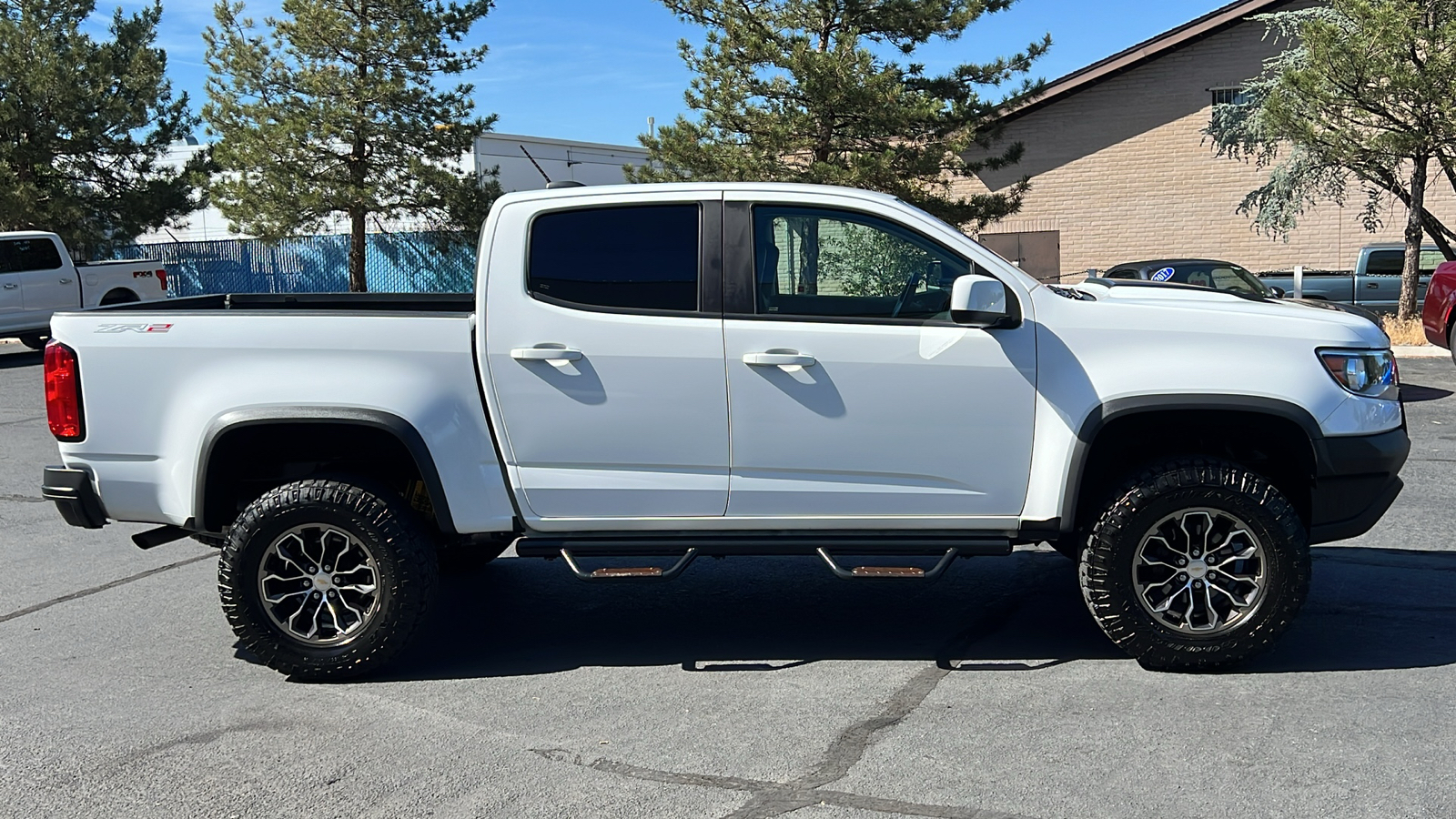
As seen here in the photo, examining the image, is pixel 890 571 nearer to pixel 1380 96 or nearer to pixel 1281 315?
pixel 1281 315

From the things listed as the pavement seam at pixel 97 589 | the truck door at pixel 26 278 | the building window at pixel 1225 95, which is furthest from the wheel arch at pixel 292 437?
the building window at pixel 1225 95

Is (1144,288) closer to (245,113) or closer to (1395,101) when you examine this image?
(1395,101)

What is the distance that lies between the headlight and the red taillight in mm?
4920

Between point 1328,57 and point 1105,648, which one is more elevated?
point 1328,57

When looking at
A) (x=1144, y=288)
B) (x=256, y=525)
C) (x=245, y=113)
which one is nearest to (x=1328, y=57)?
(x=1144, y=288)

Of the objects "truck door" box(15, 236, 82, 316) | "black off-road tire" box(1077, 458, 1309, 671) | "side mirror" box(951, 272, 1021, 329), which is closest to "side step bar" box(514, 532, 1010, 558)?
"black off-road tire" box(1077, 458, 1309, 671)

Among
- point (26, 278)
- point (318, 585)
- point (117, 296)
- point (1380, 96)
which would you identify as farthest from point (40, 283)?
point (1380, 96)

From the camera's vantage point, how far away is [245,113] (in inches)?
1074

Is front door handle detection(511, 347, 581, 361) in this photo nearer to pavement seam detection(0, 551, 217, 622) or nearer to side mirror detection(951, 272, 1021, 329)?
side mirror detection(951, 272, 1021, 329)

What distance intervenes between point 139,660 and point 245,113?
2424cm

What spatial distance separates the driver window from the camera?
509 cm

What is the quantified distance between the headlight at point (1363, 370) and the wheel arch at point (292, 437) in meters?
3.51

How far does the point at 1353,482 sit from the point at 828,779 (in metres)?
A: 2.50

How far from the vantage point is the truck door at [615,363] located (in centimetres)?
504
